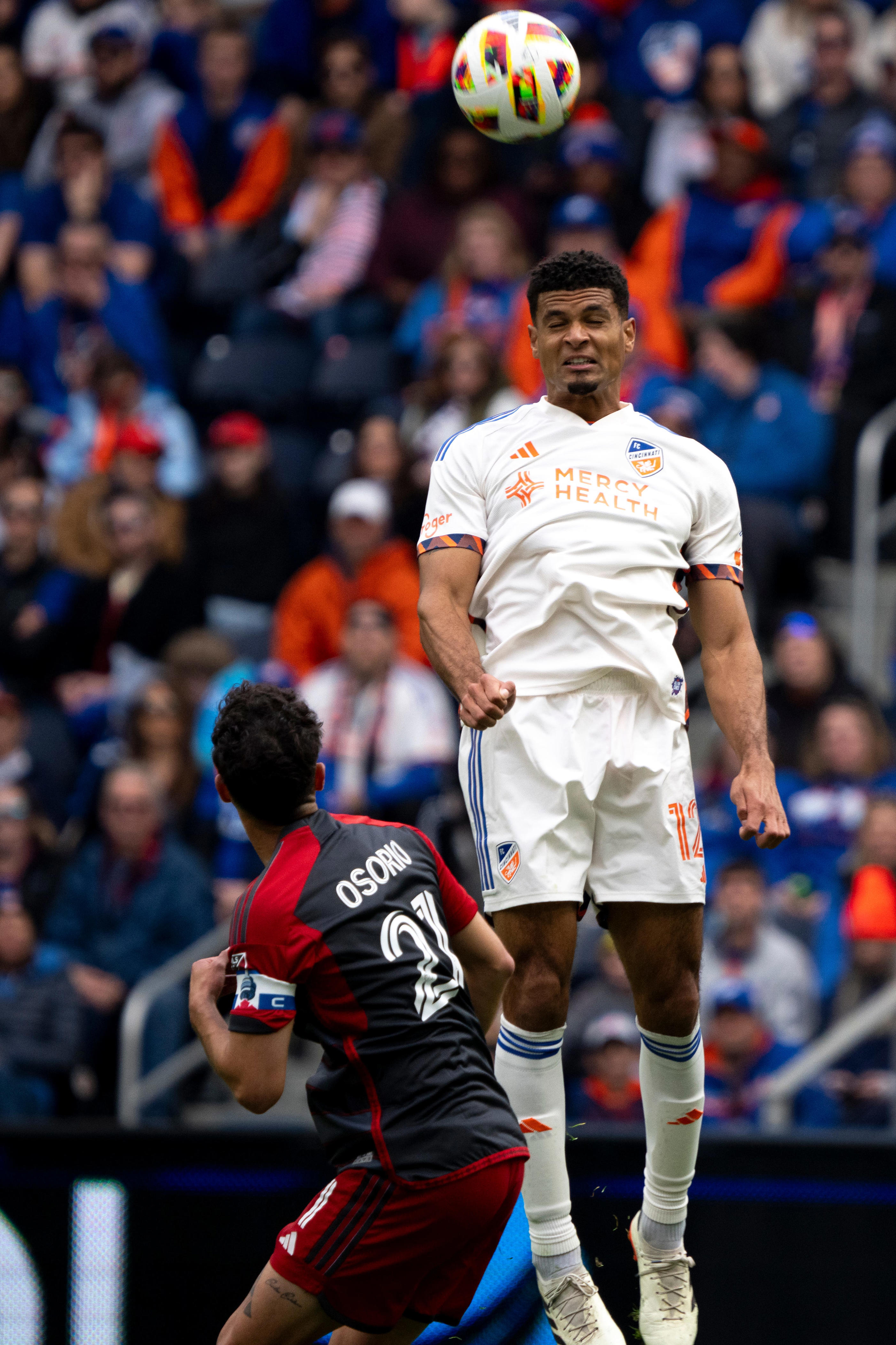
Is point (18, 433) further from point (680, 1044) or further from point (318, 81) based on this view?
point (680, 1044)

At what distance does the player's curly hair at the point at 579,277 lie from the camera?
197 inches

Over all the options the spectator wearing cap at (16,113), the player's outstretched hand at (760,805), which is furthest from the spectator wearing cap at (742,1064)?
the spectator wearing cap at (16,113)

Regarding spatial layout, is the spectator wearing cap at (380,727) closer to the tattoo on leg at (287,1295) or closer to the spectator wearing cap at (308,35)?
the tattoo on leg at (287,1295)

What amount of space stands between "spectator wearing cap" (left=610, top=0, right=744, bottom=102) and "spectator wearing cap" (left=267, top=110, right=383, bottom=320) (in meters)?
1.88

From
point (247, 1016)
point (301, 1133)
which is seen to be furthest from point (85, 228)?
point (247, 1016)

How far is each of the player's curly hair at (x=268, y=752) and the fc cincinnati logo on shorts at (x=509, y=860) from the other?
70cm

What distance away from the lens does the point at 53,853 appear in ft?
30.9

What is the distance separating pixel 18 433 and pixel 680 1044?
8.14 metres

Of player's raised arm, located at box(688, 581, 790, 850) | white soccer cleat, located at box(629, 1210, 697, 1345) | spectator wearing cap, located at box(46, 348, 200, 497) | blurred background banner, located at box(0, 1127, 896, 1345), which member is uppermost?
spectator wearing cap, located at box(46, 348, 200, 497)

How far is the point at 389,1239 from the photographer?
13.8ft

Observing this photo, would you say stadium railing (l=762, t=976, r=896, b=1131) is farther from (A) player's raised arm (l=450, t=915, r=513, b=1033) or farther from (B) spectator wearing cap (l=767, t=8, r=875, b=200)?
(B) spectator wearing cap (l=767, t=8, r=875, b=200)

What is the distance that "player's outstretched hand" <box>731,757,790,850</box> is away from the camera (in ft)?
15.4

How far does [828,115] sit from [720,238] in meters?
1.05

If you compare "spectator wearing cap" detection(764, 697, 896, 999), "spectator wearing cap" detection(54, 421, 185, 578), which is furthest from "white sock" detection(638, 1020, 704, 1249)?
"spectator wearing cap" detection(54, 421, 185, 578)
